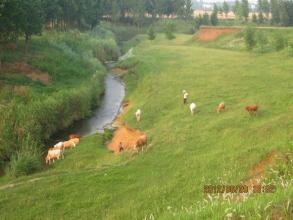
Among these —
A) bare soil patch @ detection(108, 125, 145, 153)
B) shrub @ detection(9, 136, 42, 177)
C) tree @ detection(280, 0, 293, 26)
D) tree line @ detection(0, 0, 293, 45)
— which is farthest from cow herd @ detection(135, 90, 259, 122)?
tree @ detection(280, 0, 293, 26)

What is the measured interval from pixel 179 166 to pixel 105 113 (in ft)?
75.4

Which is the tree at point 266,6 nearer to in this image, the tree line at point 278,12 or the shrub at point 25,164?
the tree line at point 278,12

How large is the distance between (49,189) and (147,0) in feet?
413

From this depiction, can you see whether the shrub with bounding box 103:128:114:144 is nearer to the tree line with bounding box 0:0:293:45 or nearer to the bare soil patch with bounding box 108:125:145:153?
the bare soil patch with bounding box 108:125:145:153

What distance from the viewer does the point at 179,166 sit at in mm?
24188

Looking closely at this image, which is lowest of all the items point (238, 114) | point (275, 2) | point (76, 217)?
point (76, 217)

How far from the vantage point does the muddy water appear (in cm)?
3963

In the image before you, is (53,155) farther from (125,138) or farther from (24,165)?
(125,138)

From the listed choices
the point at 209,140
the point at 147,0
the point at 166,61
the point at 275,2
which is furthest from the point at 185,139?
the point at 147,0

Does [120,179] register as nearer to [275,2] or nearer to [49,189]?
[49,189]

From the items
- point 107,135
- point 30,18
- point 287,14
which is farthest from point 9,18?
point 287,14

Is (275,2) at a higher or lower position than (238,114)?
higher

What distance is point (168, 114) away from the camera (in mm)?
36875

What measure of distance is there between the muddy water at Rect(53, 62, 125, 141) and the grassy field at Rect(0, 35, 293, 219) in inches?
121
